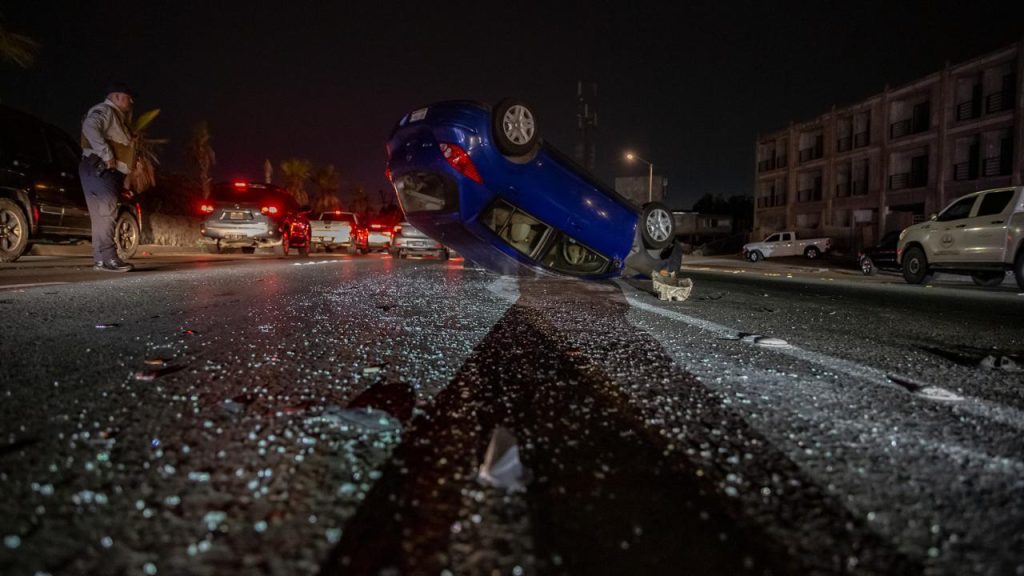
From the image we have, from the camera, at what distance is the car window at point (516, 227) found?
5816 millimetres

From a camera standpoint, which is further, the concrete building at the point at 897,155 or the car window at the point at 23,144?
the concrete building at the point at 897,155

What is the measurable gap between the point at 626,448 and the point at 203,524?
1.09 meters

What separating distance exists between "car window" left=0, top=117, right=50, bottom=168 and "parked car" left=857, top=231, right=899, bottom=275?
762 inches

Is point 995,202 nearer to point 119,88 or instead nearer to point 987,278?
point 987,278

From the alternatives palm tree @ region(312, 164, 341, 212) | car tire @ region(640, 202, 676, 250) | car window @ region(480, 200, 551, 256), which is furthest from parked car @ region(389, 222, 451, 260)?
palm tree @ region(312, 164, 341, 212)

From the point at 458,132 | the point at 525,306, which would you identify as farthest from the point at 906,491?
the point at 458,132

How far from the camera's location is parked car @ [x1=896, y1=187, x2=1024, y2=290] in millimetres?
8742

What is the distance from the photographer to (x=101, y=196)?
6590 millimetres

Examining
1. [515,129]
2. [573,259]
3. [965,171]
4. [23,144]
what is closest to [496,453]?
[515,129]

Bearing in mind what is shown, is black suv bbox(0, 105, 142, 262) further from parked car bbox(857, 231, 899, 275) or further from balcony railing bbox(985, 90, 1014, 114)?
balcony railing bbox(985, 90, 1014, 114)

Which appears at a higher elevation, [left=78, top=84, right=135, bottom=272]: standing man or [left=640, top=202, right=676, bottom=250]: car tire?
[left=78, top=84, right=135, bottom=272]: standing man

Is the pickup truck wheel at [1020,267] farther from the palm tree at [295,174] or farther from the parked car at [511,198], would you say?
the palm tree at [295,174]

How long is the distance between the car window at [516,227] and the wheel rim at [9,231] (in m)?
6.16

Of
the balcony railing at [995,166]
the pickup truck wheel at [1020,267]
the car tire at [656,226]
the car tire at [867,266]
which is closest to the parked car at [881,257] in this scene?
the car tire at [867,266]
